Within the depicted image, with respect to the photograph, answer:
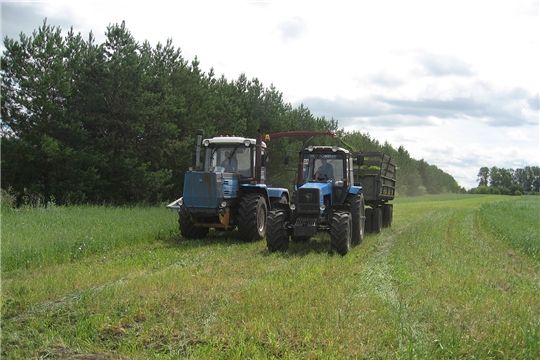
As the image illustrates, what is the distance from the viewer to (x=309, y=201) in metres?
10.6

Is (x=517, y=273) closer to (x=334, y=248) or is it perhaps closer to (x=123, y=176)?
(x=334, y=248)

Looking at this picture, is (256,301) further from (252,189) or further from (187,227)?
(252,189)

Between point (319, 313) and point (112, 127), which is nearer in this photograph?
point (319, 313)

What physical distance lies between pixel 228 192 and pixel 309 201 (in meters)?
2.61

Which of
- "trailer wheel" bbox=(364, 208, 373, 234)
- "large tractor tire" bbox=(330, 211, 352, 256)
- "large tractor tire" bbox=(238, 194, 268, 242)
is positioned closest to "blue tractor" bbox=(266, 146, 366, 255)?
"large tractor tire" bbox=(330, 211, 352, 256)

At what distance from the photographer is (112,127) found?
21.5 meters

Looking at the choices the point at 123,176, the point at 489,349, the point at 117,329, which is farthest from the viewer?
the point at 123,176

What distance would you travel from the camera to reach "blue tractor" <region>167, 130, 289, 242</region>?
11.7m

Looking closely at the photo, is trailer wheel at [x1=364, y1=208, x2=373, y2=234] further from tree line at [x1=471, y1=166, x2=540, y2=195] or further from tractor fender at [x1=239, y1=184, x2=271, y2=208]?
tree line at [x1=471, y1=166, x2=540, y2=195]

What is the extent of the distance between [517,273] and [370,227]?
21.7 feet

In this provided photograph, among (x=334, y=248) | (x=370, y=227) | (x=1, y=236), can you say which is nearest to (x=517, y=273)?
(x=334, y=248)

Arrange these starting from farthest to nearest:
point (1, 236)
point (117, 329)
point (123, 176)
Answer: point (123, 176) < point (1, 236) < point (117, 329)

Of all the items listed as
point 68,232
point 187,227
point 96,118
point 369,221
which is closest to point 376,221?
point 369,221

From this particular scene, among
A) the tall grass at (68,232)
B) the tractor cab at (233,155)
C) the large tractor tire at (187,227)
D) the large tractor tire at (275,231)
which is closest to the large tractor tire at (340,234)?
the large tractor tire at (275,231)
